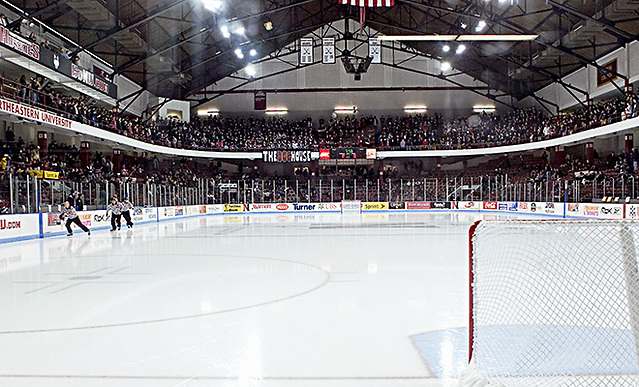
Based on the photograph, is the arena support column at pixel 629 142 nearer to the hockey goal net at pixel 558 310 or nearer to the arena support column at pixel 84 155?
the hockey goal net at pixel 558 310

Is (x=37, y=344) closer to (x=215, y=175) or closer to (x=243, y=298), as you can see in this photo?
(x=243, y=298)

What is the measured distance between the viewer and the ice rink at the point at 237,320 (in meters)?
3.82

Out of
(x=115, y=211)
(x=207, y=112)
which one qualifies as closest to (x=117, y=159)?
(x=115, y=211)

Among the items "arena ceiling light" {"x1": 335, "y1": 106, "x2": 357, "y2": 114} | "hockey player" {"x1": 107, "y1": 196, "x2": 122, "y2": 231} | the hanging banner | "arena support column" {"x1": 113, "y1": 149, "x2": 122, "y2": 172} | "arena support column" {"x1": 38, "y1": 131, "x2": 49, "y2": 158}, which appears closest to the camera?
"hockey player" {"x1": 107, "y1": 196, "x2": 122, "y2": 231}

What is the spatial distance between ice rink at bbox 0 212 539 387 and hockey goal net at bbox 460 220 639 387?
368 mm

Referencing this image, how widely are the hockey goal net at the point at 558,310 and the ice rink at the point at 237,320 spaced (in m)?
0.37

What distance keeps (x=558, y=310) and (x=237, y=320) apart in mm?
3131

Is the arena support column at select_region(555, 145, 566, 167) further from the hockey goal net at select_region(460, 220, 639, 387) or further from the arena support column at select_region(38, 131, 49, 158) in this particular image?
the hockey goal net at select_region(460, 220, 639, 387)

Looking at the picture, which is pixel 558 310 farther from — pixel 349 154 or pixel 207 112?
pixel 207 112

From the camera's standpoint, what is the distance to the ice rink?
3.82 m

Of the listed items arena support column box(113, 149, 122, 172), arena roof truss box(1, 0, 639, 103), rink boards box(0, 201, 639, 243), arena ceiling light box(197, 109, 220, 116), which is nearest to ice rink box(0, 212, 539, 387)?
rink boards box(0, 201, 639, 243)

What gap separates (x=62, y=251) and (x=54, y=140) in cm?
1902

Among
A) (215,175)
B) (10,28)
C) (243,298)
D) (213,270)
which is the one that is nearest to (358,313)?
(243,298)

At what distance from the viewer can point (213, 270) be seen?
909 cm
